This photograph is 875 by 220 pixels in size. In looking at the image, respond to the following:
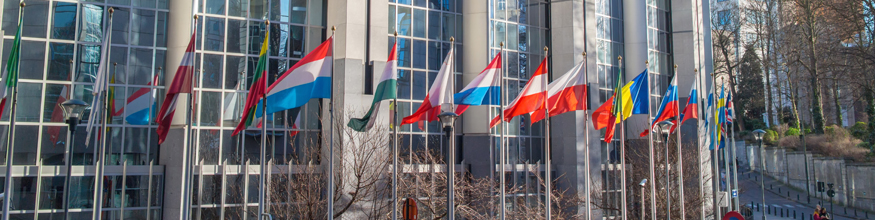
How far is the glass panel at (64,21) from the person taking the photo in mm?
22938

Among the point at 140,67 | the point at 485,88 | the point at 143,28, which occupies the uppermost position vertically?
the point at 143,28

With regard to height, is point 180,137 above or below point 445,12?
A: below

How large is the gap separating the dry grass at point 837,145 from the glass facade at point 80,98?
4770 cm

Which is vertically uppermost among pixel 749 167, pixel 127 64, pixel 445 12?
pixel 445 12

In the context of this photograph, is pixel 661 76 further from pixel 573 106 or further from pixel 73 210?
pixel 73 210

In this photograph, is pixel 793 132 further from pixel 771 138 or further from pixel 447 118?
pixel 447 118

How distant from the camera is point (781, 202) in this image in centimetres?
5206

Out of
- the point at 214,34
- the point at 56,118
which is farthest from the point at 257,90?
the point at 56,118

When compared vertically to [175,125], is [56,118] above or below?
above

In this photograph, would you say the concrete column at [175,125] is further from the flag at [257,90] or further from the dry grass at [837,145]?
the dry grass at [837,145]

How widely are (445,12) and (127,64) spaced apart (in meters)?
13.4

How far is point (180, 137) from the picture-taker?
23.2 metres

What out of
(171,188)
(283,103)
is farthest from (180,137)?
(283,103)

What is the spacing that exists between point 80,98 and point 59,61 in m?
1.43
